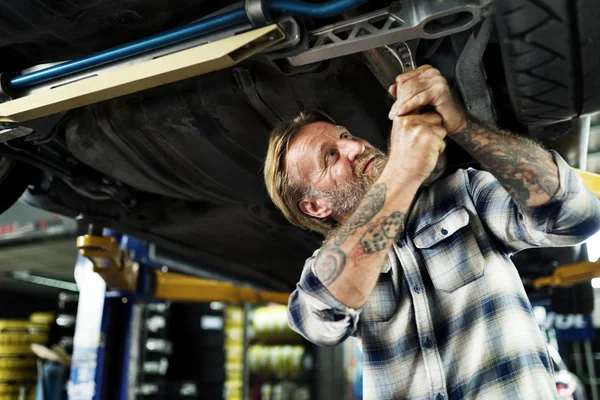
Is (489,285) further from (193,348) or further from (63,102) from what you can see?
(193,348)

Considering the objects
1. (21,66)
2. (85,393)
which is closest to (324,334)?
(21,66)

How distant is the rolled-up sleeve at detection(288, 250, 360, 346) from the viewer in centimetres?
91

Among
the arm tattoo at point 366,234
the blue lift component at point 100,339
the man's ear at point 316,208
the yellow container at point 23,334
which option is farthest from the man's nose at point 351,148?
the yellow container at point 23,334

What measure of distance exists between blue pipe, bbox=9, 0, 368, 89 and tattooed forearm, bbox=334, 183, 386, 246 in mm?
319

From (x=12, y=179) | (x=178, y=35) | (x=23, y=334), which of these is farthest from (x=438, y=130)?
(x=23, y=334)

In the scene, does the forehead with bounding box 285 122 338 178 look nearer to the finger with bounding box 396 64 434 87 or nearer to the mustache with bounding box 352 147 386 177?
the mustache with bounding box 352 147 386 177

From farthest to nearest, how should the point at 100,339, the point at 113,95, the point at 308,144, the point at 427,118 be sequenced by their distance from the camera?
the point at 100,339, the point at 308,144, the point at 113,95, the point at 427,118

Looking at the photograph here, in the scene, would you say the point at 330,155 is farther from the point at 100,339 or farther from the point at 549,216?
the point at 100,339

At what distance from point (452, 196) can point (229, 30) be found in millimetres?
629

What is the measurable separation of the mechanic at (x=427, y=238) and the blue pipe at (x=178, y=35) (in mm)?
183

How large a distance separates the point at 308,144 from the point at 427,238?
1.18ft

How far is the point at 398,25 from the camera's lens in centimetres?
82

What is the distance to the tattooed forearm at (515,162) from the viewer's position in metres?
0.92

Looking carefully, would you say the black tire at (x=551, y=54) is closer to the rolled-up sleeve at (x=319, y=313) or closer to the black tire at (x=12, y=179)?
the rolled-up sleeve at (x=319, y=313)
